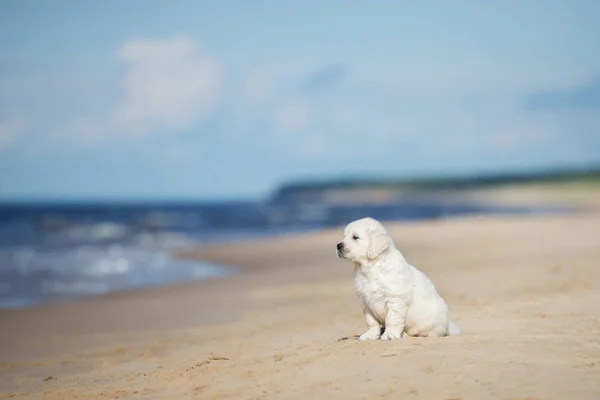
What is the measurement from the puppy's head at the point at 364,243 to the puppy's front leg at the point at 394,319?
0.44 m

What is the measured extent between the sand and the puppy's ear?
77cm

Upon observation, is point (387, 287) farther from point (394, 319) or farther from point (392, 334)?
point (392, 334)

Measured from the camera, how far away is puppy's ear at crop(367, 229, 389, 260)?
6633mm

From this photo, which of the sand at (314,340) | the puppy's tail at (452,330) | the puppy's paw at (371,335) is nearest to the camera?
the sand at (314,340)

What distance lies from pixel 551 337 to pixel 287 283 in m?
9.62

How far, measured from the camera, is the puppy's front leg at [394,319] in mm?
6688

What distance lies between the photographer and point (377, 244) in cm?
664

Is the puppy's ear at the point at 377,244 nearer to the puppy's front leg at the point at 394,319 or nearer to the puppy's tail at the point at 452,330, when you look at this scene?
the puppy's front leg at the point at 394,319

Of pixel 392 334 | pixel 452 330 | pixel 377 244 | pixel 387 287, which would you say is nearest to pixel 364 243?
pixel 377 244

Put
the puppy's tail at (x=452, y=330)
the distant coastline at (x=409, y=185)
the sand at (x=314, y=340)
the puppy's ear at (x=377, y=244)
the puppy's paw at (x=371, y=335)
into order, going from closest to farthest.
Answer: the sand at (x=314, y=340), the puppy's ear at (x=377, y=244), the puppy's paw at (x=371, y=335), the puppy's tail at (x=452, y=330), the distant coastline at (x=409, y=185)

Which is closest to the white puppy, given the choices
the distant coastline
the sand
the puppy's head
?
the puppy's head

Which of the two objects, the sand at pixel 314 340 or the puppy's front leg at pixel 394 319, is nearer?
the sand at pixel 314 340

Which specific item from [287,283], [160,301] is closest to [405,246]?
[287,283]

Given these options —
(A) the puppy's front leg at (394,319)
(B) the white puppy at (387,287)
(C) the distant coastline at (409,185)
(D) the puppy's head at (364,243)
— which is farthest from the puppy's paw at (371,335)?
(C) the distant coastline at (409,185)
